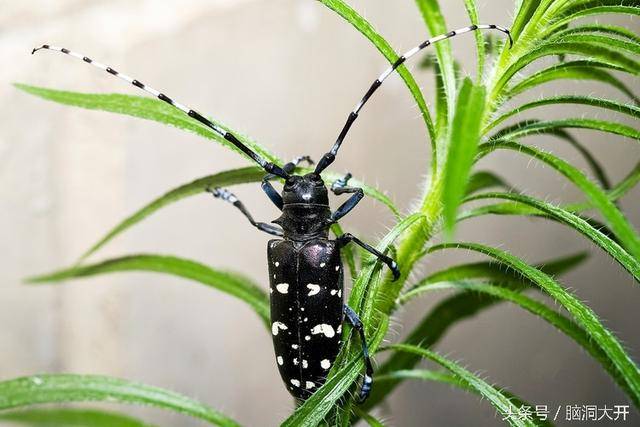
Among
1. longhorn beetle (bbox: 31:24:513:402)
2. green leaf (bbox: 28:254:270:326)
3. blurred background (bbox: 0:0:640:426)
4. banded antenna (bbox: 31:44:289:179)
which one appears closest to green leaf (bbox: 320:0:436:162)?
longhorn beetle (bbox: 31:24:513:402)

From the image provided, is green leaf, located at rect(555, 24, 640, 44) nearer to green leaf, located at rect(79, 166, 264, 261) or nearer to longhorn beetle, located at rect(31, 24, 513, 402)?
longhorn beetle, located at rect(31, 24, 513, 402)

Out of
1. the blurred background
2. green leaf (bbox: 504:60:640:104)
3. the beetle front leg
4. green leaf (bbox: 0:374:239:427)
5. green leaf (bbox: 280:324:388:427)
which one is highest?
the blurred background

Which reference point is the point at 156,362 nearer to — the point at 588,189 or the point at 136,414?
the point at 136,414

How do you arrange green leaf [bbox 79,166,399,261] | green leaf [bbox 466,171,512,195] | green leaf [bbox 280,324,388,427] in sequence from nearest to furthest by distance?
green leaf [bbox 280,324,388,427] < green leaf [bbox 79,166,399,261] < green leaf [bbox 466,171,512,195]

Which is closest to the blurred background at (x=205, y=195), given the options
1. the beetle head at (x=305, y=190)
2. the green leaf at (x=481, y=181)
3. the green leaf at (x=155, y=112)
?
the green leaf at (x=481, y=181)

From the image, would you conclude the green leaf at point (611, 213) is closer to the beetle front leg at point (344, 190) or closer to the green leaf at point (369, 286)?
the green leaf at point (369, 286)

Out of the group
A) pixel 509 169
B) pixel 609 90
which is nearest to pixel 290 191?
pixel 509 169
